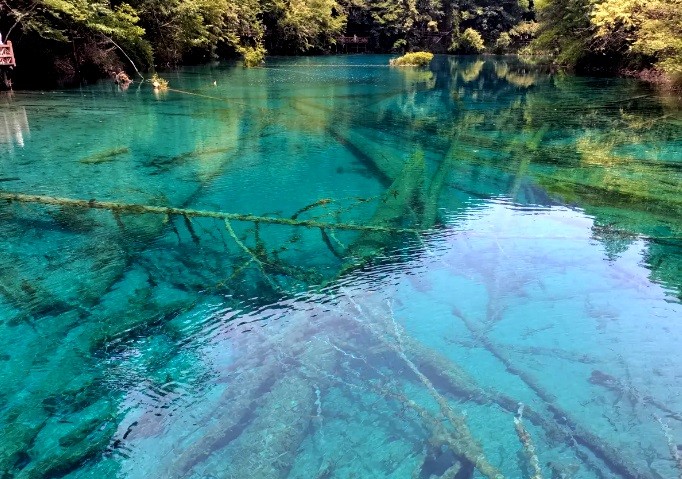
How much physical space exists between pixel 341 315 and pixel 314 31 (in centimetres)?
4237

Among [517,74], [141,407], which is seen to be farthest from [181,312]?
[517,74]

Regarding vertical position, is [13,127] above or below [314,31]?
below

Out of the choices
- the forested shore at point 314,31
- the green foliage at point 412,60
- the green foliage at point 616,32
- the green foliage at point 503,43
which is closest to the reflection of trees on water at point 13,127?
the forested shore at point 314,31

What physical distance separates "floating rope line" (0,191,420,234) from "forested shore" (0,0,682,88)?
41.3 ft

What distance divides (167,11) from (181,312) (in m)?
24.4

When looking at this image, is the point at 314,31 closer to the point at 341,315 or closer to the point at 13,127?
the point at 13,127

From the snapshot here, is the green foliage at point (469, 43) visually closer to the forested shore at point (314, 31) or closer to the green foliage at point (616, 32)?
the forested shore at point (314, 31)

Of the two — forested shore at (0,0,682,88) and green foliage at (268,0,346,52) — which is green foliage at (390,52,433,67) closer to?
forested shore at (0,0,682,88)

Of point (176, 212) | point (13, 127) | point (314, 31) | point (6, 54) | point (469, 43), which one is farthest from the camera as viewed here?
point (469, 43)

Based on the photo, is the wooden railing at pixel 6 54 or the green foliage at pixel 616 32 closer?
the wooden railing at pixel 6 54

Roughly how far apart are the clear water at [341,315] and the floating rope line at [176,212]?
0.18m

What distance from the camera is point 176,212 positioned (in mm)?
7535

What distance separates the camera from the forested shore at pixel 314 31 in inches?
772

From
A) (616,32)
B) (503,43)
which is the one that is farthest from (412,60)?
(503,43)
